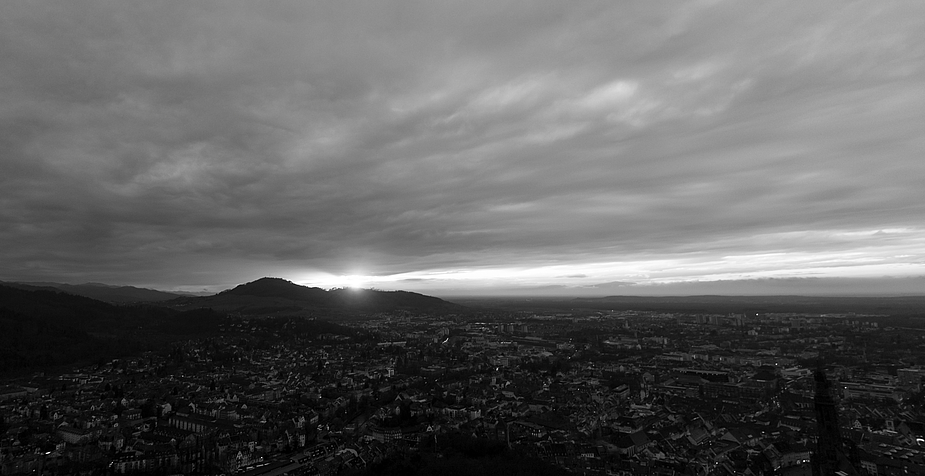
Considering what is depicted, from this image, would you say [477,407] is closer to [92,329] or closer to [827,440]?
[827,440]

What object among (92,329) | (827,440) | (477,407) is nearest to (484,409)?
(477,407)

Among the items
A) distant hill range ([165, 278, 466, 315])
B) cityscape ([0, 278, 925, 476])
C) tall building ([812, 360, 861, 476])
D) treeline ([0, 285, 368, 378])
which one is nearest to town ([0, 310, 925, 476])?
cityscape ([0, 278, 925, 476])

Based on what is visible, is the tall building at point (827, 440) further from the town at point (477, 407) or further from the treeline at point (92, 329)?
the treeline at point (92, 329)

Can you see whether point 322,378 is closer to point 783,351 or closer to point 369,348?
point 369,348

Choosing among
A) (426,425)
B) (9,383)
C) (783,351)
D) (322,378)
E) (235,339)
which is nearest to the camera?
(426,425)

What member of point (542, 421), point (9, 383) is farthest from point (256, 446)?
point (9, 383)
